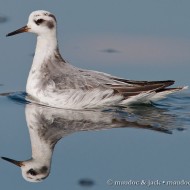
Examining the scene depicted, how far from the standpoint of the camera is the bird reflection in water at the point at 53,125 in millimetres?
12547

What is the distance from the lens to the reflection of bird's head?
12070 millimetres

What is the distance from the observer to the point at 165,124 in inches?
558

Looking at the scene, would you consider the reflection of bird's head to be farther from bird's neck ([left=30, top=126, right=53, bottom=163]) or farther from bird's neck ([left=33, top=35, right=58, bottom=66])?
bird's neck ([left=33, top=35, right=58, bottom=66])

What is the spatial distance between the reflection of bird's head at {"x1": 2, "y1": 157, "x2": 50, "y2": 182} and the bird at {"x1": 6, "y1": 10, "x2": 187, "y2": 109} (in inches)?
95.5

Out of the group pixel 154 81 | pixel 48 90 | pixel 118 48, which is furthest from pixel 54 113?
pixel 118 48

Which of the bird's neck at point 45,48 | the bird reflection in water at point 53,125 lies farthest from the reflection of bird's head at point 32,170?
the bird's neck at point 45,48

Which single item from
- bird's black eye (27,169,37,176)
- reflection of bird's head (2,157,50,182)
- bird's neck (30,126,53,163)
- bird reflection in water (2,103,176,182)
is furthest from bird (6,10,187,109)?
bird's black eye (27,169,37,176)

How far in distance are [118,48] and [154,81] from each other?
2201mm

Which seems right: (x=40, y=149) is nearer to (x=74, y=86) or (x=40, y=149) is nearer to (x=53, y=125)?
(x=53, y=125)

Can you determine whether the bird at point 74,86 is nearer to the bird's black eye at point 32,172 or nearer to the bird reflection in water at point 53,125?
the bird reflection in water at point 53,125

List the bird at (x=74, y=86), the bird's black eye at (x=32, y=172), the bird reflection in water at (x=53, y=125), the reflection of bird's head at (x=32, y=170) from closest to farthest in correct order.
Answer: the reflection of bird's head at (x=32, y=170) → the bird's black eye at (x=32, y=172) → the bird reflection in water at (x=53, y=125) → the bird at (x=74, y=86)

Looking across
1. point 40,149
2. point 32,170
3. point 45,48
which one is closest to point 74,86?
point 45,48

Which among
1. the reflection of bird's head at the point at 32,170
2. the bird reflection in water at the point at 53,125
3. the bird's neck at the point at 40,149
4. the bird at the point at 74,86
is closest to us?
the reflection of bird's head at the point at 32,170

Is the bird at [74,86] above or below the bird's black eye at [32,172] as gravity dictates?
above
